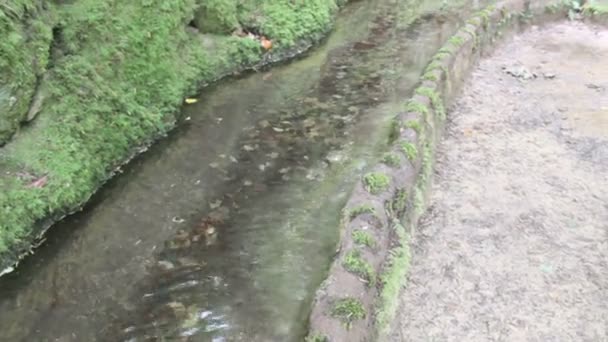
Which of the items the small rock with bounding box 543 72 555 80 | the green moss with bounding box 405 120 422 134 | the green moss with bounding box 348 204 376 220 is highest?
the green moss with bounding box 405 120 422 134

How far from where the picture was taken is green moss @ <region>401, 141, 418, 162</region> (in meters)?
5.11

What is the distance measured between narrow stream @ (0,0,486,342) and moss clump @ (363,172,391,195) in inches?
28.7

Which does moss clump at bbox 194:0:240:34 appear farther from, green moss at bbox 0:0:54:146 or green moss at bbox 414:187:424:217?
green moss at bbox 414:187:424:217

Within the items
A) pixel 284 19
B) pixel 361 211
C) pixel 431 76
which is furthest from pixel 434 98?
pixel 284 19

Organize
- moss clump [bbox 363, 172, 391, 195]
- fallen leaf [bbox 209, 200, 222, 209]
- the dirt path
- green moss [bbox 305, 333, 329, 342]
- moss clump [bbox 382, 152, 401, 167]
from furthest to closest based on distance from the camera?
fallen leaf [bbox 209, 200, 222, 209], moss clump [bbox 382, 152, 401, 167], moss clump [bbox 363, 172, 391, 195], the dirt path, green moss [bbox 305, 333, 329, 342]

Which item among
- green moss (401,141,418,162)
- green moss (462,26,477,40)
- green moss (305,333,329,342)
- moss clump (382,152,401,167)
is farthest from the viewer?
green moss (462,26,477,40)

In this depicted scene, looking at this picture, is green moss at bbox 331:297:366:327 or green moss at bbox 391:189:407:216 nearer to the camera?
green moss at bbox 331:297:366:327

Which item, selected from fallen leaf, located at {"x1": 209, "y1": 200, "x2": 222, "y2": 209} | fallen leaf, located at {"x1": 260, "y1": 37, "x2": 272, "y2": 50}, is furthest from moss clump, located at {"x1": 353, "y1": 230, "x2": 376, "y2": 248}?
fallen leaf, located at {"x1": 260, "y1": 37, "x2": 272, "y2": 50}

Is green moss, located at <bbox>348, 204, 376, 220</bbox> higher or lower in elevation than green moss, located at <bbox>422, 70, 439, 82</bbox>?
lower

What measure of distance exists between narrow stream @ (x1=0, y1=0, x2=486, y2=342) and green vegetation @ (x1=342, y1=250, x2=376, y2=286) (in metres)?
0.68

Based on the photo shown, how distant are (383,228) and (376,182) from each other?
0.46 m

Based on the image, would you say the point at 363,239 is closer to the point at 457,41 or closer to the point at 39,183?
the point at 39,183

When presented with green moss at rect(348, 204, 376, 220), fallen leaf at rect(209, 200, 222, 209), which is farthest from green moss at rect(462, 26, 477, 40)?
green moss at rect(348, 204, 376, 220)

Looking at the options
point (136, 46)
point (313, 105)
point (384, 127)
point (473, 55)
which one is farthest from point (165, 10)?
point (473, 55)
